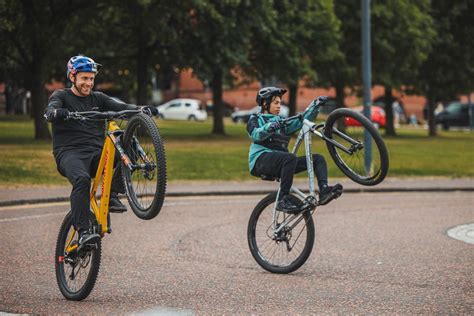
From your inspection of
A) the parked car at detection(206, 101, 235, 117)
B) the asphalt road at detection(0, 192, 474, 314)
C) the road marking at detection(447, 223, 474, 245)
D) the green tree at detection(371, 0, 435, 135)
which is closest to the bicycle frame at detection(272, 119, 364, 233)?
the asphalt road at detection(0, 192, 474, 314)

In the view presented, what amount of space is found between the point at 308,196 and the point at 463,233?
4.14m

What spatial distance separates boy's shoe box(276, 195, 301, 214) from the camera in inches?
338

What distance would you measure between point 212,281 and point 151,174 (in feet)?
5.15

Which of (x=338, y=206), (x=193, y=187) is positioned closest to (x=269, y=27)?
(x=193, y=187)

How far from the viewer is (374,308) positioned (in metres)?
7.08

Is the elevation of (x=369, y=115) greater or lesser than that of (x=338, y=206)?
greater

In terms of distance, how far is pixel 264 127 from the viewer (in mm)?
8562

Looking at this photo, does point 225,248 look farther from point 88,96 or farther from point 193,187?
point 193,187

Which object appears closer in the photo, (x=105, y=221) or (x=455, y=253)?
(x=105, y=221)

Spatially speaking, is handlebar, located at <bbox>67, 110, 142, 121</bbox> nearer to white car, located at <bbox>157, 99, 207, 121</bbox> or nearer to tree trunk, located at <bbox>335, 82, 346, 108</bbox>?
tree trunk, located at <bbox>335, 82, 346, 108</bbox>

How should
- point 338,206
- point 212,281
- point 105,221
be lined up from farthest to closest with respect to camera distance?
1. point 338,206
2. point 212,281
3. point 105,221

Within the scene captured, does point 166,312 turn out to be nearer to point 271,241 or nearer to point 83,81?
point 83,81

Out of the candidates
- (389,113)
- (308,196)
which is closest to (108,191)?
(308,196)

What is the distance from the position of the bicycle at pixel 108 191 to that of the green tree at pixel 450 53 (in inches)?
1644
